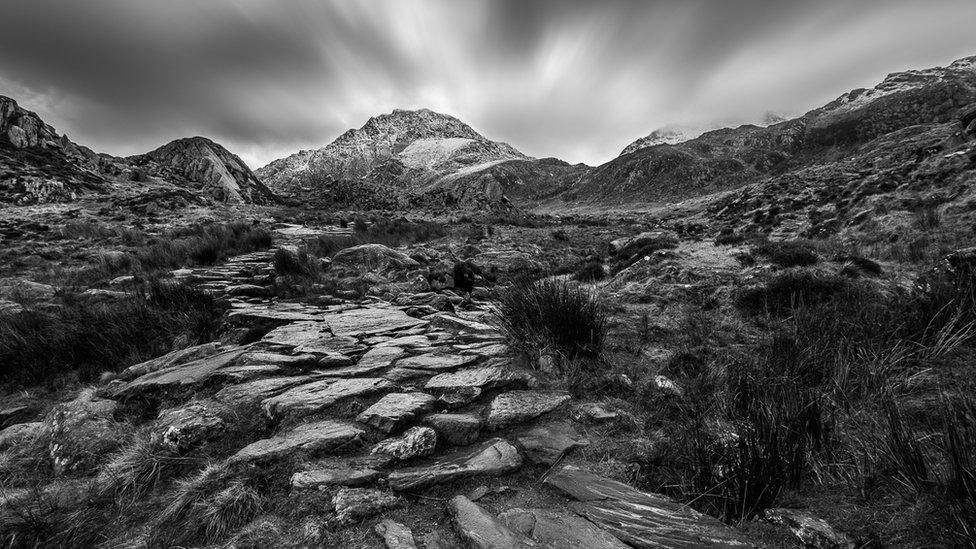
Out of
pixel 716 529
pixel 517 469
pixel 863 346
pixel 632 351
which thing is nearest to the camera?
pixel 716 529

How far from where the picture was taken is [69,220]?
16.4 metres

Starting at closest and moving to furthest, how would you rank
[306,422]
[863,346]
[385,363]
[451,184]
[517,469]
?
[517,469]
[306,422]
[863,346]
[385,363]
[451,184]

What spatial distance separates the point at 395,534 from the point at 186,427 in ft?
6.30

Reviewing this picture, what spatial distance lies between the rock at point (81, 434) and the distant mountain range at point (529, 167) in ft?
101

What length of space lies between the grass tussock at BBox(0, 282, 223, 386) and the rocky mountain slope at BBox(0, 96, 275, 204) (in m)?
24.6

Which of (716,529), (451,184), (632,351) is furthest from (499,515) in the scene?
(451,184)

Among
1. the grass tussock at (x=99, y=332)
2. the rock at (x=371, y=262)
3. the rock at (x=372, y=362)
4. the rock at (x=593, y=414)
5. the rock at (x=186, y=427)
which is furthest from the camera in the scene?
the rock at (x=371, y=262)

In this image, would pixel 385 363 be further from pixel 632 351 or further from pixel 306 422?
pixel 632 351

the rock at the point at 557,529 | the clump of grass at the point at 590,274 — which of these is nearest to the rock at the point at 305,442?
the rock at the point at 557,529

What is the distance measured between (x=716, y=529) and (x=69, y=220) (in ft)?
81.7

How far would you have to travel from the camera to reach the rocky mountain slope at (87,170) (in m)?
24.4

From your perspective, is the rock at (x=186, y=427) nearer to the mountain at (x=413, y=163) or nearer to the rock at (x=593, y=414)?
the rock at (x=593, y=414)

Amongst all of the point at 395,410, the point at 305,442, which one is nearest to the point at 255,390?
the point at 305,442

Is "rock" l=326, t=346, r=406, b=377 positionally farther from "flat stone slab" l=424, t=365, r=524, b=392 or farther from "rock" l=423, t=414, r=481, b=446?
"rock" l=423, t=414, r=481, b=446
